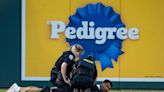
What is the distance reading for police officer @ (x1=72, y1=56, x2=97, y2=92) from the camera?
1014cm

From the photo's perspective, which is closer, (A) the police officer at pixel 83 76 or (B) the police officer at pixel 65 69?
(A) the police officer at pixel 83 76

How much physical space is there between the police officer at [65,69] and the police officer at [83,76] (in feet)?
1.09

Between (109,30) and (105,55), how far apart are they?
2.30 ft

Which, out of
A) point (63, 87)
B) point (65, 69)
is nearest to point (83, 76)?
point (65, 69)

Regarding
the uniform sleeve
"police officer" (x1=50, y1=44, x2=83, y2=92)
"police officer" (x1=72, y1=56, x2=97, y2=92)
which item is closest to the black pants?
"police officer" (x1=50, y1=44, x2=83, y2=92)

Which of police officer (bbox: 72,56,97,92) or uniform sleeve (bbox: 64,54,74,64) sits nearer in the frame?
police officer (bbox: 72,56,97,92)

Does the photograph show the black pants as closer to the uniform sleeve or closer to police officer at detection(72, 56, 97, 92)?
police officer at detection(72, 56, 97, 92)

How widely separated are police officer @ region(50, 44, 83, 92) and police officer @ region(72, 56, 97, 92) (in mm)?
332

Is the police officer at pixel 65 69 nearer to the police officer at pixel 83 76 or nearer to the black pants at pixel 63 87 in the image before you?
the black pants at pixel 63 87

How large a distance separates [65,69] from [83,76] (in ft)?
1.91

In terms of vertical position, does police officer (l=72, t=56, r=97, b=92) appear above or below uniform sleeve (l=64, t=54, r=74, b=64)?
below

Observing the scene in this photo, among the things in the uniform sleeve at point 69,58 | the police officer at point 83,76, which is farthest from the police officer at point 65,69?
the police officer at point 83,76

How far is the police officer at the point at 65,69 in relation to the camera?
34.7 ft
